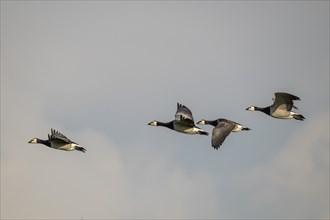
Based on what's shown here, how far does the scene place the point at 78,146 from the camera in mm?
70875

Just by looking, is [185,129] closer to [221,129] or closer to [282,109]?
[221,129]

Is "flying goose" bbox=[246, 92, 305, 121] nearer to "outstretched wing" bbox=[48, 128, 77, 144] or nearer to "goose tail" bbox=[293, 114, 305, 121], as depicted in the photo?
"goose tail" bbox=[293, 114, 305, 121]

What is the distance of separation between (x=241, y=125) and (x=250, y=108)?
515 centimetres

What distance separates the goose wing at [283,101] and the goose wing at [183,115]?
556 cm

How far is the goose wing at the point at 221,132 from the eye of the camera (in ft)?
219

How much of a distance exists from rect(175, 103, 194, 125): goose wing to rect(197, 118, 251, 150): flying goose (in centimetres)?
176

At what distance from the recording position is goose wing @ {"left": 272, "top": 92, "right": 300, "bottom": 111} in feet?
228

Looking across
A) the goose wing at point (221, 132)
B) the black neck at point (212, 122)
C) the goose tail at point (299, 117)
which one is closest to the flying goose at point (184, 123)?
the goose wing at point (221, 132)

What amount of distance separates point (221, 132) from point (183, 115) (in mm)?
3142

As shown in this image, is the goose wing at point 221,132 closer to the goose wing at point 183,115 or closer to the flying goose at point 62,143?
the goose wing at point 183,115

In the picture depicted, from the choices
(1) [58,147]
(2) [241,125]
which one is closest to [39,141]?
(1) [58,147]

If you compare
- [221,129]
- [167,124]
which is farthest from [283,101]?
[167,124]

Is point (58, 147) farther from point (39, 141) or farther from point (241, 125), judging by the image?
point (241, 125)

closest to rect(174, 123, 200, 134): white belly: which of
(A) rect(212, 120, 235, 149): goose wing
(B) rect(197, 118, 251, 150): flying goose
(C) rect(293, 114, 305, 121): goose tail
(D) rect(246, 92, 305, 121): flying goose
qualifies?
(B) rect(197, 118, 251, 150): flying goose
